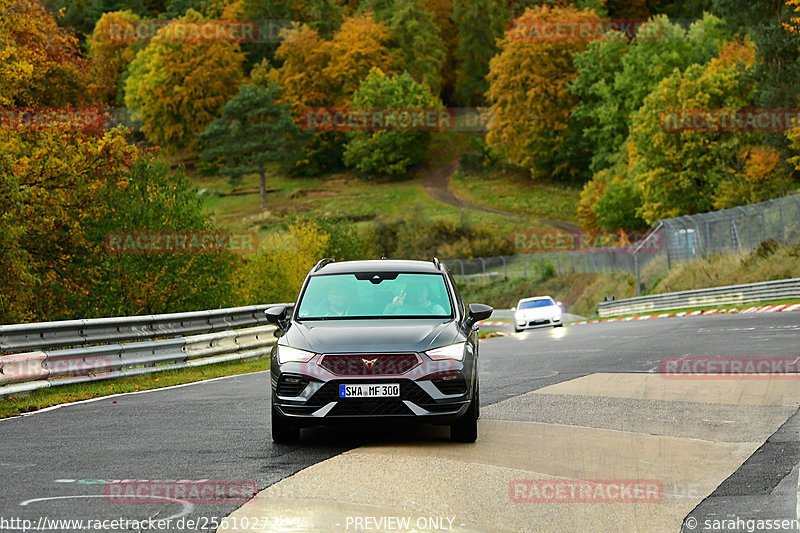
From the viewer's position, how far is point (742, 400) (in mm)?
13062

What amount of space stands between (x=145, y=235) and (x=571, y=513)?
27.0 metres

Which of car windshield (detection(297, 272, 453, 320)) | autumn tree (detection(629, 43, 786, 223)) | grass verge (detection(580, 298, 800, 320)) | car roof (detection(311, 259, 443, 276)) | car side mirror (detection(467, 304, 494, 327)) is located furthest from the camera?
autumn tree (detection(629, 43, 786, 223))

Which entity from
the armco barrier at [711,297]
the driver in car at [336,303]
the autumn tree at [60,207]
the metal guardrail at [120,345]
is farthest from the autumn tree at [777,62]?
the driver in car at [336,303]

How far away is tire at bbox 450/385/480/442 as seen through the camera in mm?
9797

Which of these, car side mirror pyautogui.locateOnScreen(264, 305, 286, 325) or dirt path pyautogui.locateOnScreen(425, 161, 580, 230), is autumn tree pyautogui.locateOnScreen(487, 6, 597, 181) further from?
car side mirror pyautogui.locateOnScreen(264, 305, 286, 325)

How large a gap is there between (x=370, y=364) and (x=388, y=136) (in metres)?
101

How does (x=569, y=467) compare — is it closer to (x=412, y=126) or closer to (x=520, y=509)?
(x=520, y=509)

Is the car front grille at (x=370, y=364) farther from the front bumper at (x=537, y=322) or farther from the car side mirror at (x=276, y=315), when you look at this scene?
the front bumper at (x=537, y=322)

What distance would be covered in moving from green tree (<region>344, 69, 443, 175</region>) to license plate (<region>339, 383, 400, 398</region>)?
9916cm

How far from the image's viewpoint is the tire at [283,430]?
978 cm

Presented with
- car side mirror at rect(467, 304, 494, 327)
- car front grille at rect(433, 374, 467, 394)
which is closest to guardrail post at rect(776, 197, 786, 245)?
car side mirror at rect(467, 304, 494, 327)

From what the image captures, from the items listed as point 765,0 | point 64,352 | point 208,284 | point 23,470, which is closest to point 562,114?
point 765,0

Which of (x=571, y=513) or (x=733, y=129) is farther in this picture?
(x=733, y=129)

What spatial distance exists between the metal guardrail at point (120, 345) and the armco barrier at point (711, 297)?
23253mm
